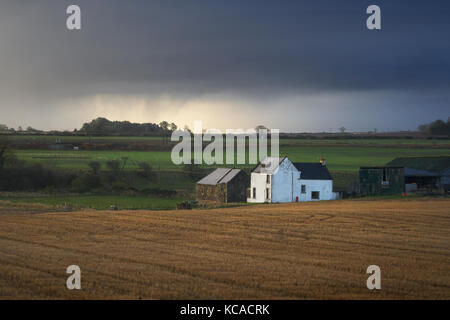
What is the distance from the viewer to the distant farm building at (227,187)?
227 ft

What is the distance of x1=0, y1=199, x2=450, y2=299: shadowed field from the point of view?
18.1 m

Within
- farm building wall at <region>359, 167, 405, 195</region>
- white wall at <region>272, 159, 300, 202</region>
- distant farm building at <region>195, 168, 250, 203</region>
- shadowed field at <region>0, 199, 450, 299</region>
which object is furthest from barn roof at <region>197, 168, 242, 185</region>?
shadowed field at <region>0, 199, 450, 299</region>

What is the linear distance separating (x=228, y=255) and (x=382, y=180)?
4500 centimetres

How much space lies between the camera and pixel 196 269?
21266mm

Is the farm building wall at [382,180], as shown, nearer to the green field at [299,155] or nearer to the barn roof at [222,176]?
the barn roof at [222,176]

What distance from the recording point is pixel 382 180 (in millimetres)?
66000

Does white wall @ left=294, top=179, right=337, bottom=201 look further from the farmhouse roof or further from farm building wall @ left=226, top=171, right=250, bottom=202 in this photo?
farm building wall @ left=226, top=171, right=250, bottom=202

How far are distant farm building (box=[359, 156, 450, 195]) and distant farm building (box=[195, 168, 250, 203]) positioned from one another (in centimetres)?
1410

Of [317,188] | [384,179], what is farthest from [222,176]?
[384,179]

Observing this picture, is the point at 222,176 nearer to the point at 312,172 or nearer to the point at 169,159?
the point at 312,172
